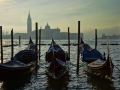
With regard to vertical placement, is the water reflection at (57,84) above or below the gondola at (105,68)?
below

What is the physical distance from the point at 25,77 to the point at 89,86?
18.1 ft

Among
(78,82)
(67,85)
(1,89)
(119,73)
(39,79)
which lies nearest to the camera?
(1,89)

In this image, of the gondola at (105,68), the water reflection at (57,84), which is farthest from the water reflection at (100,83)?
the water reflection at (57,84)

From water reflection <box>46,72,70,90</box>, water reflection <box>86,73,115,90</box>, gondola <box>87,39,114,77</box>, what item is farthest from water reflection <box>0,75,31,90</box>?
gondola <box>87,39,114,77</box>

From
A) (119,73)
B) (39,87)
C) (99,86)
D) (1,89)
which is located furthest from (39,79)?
(119,73)

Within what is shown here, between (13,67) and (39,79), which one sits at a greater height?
(13,67)

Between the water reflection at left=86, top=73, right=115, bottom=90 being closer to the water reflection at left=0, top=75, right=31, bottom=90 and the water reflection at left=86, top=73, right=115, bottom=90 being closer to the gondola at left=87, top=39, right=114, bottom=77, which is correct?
the gondola at left=87, top=39, right=114, bottom=77

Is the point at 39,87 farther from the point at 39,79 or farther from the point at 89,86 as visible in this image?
the point at 89,86

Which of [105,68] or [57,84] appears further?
[57,84]

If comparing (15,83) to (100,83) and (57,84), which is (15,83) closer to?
(57,84)

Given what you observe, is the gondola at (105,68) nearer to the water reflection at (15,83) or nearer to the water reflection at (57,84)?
the water reflection at (57,84)

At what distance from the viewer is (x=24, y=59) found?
63.2ft

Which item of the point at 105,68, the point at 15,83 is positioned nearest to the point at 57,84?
the point at 15,83

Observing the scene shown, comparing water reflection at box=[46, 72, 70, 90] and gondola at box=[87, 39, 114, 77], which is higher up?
gondola at box=[87, 39, 114, 77]
